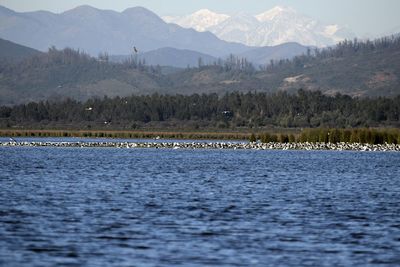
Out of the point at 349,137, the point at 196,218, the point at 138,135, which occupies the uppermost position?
the point at 138,135

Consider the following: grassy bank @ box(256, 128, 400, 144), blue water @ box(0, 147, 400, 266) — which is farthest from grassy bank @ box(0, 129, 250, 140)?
blue water @ box(0, 147, 400, 266)

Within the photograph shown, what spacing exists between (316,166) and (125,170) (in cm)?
1549

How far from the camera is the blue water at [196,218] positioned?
25.2 meters

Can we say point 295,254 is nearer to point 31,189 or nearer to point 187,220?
point 187,220

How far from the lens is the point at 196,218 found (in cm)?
3262

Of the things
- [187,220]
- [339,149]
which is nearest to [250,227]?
[187,220]

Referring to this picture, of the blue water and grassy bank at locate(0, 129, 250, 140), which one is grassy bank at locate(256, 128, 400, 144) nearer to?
grassy bank at locate(0, 129, 250, 140)

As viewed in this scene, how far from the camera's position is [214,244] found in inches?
1062

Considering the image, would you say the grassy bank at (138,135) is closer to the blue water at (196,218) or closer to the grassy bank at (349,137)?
the grassy bank at (349,137)

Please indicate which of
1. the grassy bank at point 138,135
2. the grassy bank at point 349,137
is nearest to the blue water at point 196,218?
the grassy bank at point 349,137

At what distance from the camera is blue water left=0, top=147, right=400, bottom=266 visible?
25203 mm

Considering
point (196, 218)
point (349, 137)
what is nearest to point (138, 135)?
point (349, 137)

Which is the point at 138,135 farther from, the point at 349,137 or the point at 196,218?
the point at 196,218

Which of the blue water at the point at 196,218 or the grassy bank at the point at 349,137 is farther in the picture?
the grassy bank at the point at 349,137
